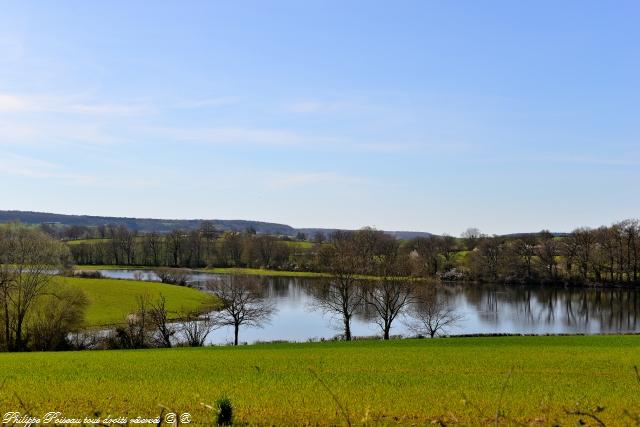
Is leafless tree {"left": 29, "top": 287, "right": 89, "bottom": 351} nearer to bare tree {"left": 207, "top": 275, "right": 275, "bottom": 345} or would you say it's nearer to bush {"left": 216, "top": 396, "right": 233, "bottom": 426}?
bare tree {"left": 207, "top": 275, "right": 275, "bottom": 345}

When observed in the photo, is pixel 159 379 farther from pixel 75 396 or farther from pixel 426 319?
pixel 426 319

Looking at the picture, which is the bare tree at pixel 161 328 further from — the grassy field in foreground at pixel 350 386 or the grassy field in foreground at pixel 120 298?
the grassy field in foreground at pixel 350 386

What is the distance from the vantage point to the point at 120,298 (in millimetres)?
62906

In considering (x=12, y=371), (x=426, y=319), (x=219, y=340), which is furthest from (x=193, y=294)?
(x=12, y=371)

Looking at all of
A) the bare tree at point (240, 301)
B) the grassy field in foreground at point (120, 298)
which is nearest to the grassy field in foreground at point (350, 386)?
the bare tree at point (240, 301)

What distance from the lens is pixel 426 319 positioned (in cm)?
4856

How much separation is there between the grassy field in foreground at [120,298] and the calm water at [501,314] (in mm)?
10619

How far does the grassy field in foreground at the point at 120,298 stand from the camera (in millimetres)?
53281

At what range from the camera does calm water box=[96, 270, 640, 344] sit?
48.1 metres

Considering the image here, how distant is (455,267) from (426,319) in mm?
65174

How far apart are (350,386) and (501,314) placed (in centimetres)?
4954

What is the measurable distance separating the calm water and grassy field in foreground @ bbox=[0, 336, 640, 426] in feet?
80.2

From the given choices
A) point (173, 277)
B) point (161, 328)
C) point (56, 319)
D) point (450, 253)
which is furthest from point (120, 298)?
point (450, 253)

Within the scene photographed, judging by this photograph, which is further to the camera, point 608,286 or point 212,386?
point 608,286
